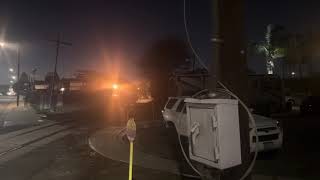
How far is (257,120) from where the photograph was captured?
13242mm

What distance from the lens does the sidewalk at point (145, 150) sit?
12.2m

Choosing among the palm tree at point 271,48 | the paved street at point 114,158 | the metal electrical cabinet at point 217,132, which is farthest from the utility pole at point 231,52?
the palm tree at point 271,48

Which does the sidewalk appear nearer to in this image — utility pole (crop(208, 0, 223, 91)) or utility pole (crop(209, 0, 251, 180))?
utility pole (crop(209, 0, 251, 180))

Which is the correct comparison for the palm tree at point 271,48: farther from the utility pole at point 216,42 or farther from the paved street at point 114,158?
the utility pole at point 216,42

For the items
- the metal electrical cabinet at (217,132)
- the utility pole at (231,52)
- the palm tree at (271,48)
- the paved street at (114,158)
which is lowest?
the paved street at (114,158)

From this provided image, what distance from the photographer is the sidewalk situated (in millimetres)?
12177

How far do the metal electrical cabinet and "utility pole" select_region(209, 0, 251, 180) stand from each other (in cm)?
29

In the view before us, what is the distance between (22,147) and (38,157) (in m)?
2.91

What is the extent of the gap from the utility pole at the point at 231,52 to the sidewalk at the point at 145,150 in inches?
141

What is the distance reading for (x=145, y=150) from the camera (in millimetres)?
Answer: 15297

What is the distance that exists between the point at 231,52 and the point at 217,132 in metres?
1.27

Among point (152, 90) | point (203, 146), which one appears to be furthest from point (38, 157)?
point (152, 90)

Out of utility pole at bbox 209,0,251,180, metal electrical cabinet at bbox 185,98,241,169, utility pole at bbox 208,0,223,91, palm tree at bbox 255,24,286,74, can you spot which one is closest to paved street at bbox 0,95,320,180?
utility pole at bbox 209,0,251,180

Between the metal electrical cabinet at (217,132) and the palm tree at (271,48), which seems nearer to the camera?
the metal electrical cabinet at (217,132)
